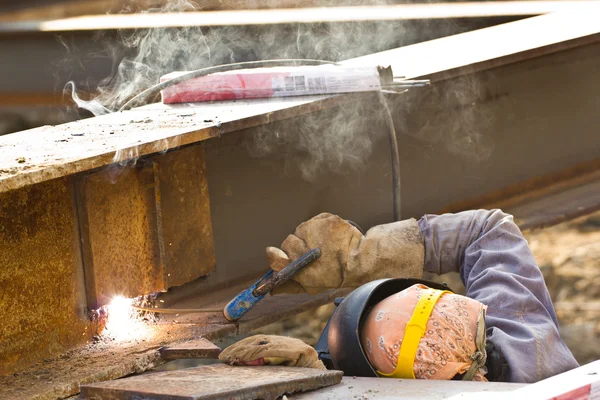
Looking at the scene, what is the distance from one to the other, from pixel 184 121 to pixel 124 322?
637 mm

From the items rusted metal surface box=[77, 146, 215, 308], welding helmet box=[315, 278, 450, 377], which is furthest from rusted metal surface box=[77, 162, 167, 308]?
welding helmet box=[315, 278, 450, 377]

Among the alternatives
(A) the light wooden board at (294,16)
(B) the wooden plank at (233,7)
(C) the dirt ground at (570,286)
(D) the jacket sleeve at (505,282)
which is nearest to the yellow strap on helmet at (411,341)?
(D) the jacket sleeve at (505,282)

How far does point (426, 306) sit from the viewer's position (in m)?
2.24

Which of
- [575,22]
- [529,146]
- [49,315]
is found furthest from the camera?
[575,22]

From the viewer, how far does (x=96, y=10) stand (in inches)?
281

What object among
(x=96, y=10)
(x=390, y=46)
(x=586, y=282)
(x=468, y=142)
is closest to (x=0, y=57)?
(x=96, y=10)

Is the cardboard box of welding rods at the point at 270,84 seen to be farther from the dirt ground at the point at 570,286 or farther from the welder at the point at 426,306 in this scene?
the dirt ground at the point at 570,286

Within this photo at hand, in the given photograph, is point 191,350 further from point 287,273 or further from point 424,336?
point 424,336

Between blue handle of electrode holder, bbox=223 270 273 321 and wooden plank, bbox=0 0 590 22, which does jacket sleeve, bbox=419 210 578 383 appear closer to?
blue handle of electrode holder, bbox=223 270 273 321

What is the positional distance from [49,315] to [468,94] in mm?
2127

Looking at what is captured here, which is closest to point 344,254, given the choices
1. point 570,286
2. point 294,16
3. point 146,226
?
point 146,226

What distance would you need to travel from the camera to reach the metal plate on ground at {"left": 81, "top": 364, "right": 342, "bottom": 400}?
6.27ft

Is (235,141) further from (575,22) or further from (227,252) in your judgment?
(575,22)

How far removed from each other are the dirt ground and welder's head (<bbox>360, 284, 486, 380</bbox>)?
1.23 metres
